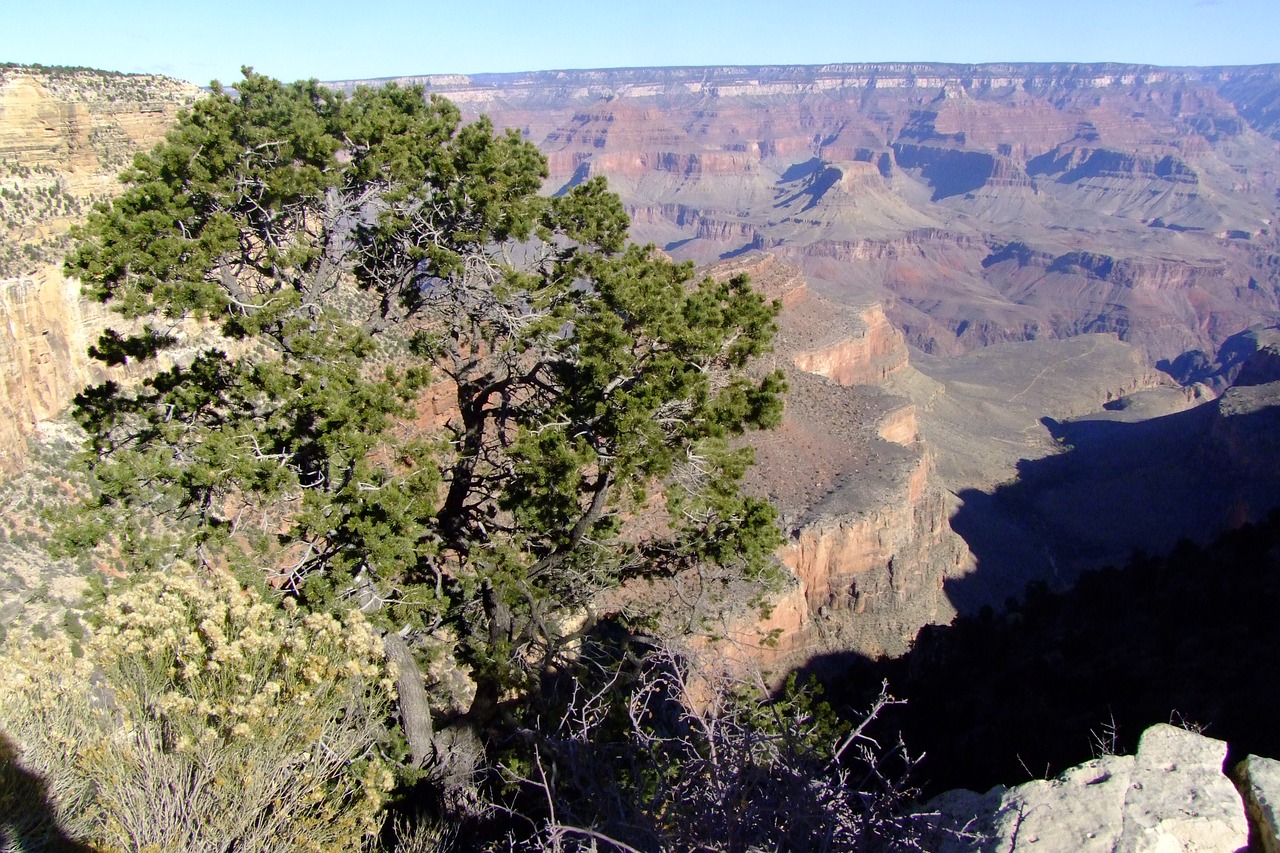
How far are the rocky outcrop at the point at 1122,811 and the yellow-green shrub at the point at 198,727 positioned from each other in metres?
4.90

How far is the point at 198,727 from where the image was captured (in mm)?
6613

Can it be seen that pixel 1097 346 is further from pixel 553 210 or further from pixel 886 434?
pixel 553 210

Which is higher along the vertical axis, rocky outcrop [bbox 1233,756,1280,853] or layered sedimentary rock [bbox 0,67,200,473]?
layered sedimentary rock [bbox 0,67,200,473]

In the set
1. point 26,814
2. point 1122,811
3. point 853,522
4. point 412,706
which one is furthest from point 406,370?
point 853,522

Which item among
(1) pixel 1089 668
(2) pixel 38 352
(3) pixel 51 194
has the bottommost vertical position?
(1) pixel 1089 668

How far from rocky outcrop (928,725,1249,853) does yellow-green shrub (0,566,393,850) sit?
490cm

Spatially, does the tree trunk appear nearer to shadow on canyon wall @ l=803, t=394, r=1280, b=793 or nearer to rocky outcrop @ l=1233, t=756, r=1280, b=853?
shadow on canyon wall @ l=803, t=394, r=1280, b=793

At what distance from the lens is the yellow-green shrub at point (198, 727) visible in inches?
253

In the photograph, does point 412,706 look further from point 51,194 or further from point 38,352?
point 51,194

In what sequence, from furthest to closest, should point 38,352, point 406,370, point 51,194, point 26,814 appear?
point 51,194 < point 38,352 < point 406,370 < point 26,814

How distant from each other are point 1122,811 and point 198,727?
6828 mm

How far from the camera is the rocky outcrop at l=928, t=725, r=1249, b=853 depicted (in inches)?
223

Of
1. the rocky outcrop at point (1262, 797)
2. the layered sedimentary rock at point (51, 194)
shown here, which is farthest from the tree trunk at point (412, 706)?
the layered sedimentary rock at point (51, 194)

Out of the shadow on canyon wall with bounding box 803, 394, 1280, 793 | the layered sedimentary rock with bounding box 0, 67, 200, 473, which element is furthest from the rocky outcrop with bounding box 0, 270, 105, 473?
the shadow on canyon wall with bounding box 803, 394, 1280, 793
